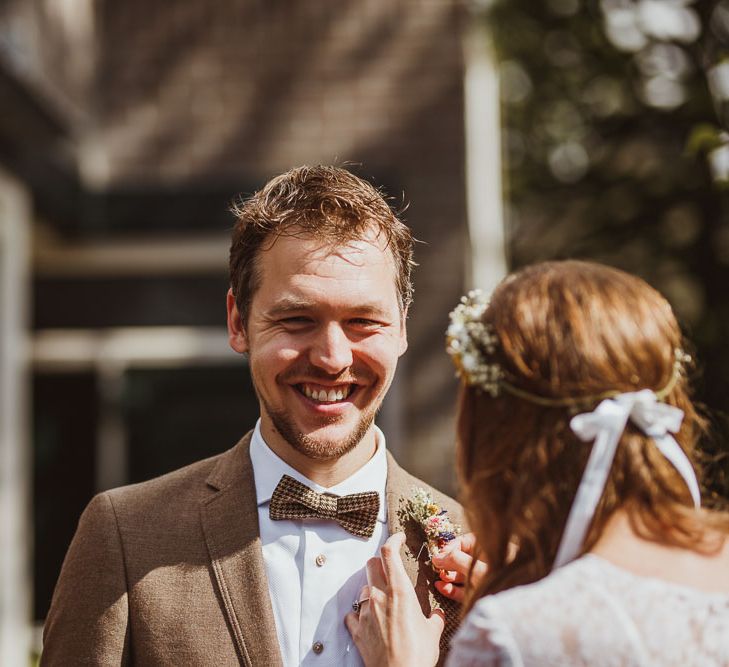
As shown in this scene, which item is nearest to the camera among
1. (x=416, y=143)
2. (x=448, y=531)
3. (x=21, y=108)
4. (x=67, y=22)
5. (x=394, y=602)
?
(x=394, y=602)

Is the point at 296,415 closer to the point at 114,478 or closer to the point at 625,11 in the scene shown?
the point at 114,478

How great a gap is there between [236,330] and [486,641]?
3.97ft

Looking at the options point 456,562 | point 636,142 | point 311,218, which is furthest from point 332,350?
point 636,142

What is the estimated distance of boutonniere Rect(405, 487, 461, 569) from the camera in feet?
8.05

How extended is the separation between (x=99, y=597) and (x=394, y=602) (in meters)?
0.68

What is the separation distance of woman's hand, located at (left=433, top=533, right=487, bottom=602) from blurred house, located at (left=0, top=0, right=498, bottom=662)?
218 inches

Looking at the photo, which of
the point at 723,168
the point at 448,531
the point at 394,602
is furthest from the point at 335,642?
the point at 723,168

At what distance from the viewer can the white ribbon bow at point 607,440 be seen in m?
1.84

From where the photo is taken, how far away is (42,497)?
318 inches

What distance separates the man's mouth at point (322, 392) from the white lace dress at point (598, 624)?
81 centimetres

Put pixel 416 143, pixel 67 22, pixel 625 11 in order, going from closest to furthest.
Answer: pixel 67 22
pixel 416 143
pixel 625 11

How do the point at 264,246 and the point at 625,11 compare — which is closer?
the point at 264,246

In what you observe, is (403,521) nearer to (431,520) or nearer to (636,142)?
(431,520)

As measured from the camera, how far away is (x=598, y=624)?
1715 mm
